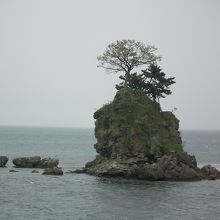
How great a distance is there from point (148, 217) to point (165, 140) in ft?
115

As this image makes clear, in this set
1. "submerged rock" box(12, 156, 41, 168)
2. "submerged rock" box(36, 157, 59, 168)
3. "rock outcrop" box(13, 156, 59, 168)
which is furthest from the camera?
"submerged rock" box(12, 156, 41, 168)

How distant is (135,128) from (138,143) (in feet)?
12.2

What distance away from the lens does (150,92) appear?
99.7 meters

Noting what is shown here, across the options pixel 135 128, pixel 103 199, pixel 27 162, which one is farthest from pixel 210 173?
pixel 27 162

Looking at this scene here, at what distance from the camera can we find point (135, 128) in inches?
3580

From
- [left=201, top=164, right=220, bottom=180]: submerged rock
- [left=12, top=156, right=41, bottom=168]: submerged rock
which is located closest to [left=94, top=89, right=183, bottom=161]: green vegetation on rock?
[left=201, top=164, right=220, bottom=180]: submerged rock

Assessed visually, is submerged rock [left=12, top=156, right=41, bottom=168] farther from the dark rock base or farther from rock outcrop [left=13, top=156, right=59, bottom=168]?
the dark rock base

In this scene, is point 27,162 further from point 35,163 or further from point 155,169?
point 155,169

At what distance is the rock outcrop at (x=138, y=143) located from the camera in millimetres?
85375

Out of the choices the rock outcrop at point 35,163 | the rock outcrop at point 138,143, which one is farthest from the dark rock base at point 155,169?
the rock outcrop at point 35,163

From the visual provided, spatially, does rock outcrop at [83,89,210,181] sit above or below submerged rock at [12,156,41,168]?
above

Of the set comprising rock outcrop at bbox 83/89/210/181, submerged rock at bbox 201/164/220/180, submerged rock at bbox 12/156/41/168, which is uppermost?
rock outcrop at bbox 83/89/210/181

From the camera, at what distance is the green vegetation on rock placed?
88188 mm

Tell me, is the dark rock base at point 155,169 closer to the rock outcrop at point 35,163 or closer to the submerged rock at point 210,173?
the submerged rock at point 210,173
